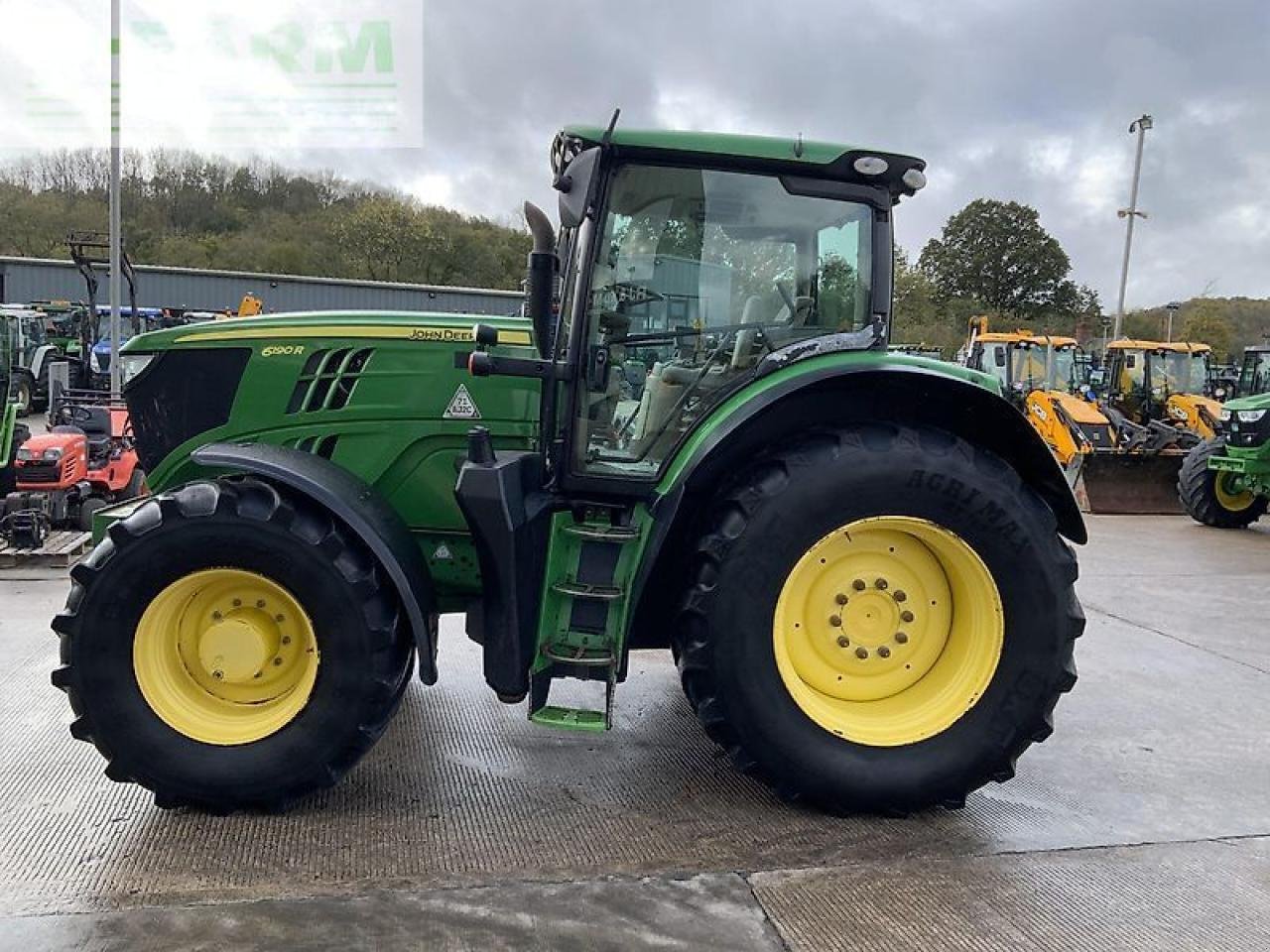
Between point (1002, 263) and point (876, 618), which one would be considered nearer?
point (876, 618)

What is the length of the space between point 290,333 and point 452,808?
1757 millimetres

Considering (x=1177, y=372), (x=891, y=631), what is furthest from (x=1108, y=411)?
(x=891, y=631)

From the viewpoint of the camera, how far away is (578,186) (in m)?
3.05

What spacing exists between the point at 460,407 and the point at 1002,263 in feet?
181

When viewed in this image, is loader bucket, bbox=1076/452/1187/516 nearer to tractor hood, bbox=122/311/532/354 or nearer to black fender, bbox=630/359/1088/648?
black fender, bbox=630/359/1088/648

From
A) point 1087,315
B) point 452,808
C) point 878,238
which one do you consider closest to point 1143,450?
point 878,238

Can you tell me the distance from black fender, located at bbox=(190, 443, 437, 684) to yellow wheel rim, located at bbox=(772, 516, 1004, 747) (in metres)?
1.18

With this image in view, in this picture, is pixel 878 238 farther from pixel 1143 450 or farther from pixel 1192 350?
pixel 1192 350

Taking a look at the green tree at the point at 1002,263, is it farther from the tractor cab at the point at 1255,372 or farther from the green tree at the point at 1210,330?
the tractor cab at the point at 1255,372

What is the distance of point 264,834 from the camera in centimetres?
299

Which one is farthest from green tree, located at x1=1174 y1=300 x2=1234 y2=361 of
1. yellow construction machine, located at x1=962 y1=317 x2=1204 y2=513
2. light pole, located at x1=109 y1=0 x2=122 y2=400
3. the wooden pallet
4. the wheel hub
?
the wheel hub

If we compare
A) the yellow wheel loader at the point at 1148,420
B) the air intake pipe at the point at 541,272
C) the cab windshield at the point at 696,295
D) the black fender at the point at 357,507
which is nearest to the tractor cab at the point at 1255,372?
the yellow wheel loader at the point at 1148,420

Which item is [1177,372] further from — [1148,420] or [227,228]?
[227,228]

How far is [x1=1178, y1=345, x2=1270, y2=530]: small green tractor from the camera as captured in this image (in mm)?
10219
